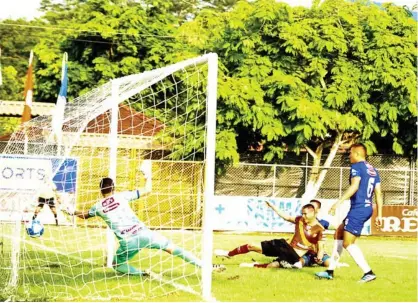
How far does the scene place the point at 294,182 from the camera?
2892 cm

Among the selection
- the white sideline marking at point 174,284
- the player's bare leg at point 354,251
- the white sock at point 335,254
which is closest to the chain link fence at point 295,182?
the white sock at point 335,254

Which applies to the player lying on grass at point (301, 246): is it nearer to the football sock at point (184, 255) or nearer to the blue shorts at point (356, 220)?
the blue shorts at point (356, 220)

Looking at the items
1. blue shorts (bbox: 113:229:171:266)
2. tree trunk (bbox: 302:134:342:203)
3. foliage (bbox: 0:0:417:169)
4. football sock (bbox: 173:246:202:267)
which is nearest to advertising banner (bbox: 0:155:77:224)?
blue shorts (bbox: 113:229:171:266)

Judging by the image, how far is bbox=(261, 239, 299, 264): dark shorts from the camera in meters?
13.6

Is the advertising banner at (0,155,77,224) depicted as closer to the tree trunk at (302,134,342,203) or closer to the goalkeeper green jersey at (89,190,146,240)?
the goalkeeper green jersey at (89,190,146,240)

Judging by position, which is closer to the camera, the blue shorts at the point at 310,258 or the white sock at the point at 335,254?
the white sock at the point at 335,254

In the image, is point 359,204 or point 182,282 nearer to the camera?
point 182,282

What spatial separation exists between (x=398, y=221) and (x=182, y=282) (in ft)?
52.6

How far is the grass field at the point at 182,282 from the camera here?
10469 mm

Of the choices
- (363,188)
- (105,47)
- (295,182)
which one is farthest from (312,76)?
(363,188)

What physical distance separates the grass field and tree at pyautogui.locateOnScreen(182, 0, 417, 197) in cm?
1109

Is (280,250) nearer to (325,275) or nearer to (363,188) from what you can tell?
(325,275)

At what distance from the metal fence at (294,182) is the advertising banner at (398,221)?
173cm

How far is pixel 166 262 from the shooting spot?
14.3 meters
